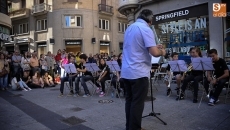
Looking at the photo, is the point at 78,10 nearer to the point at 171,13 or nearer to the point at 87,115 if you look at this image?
the point at 171,13

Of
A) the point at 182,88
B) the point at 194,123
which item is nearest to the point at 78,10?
the point at 182,88

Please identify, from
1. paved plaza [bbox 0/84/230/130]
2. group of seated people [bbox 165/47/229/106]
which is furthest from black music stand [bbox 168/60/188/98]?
paved plaza [bbox 0/84/230/130]

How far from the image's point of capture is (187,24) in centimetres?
1134

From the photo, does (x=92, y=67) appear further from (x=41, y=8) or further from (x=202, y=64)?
(x=41, y=8)

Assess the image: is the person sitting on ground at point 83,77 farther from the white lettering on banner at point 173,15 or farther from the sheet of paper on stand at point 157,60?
the white lettering on banner at point 173,15

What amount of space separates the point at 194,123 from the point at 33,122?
3698mm

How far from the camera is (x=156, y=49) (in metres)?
3.21

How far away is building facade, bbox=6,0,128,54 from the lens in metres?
26.0

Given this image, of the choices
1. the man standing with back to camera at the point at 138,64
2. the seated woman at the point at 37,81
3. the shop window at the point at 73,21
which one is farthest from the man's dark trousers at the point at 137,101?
the shop window at the point at 73,21

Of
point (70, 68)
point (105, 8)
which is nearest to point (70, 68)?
point (70, 68)

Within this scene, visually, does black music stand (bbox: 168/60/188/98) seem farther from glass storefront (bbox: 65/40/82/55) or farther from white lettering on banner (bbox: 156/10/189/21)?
glass storefront (bbox: 65/40/82/55)

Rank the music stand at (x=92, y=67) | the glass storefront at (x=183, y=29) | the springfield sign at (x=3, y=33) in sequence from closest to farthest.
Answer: the music stand at (x=92, y=67) → the glass storefront at (x=183, y=29) → the springfield sign at (x=3, y=33)

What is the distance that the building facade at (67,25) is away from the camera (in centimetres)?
2599

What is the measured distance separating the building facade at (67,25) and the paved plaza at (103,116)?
19.9 metres
